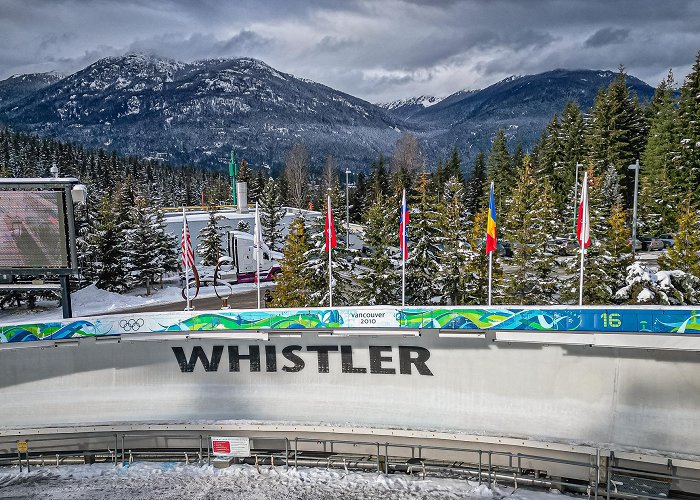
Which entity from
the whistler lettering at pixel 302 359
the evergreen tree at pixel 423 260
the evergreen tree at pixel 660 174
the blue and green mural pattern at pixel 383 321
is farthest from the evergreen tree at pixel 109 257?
the evergreen tree at pixel 660 174

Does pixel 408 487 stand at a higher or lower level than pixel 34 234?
lower

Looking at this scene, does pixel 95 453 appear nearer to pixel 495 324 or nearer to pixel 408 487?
pixel 408 487

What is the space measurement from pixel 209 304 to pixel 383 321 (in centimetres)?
2455

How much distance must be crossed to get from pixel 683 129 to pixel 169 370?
133 ft

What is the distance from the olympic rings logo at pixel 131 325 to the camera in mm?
14633

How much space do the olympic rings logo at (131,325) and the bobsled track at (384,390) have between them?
0.06 metres

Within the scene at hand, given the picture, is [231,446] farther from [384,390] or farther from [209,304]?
[209,304]

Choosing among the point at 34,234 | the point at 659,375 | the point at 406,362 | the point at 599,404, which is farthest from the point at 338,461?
the point at 34,234

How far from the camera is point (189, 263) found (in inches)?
878

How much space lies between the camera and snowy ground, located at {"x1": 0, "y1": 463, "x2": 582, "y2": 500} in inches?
477

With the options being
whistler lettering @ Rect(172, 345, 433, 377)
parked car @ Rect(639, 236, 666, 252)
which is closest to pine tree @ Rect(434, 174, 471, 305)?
whistler lettering @ Rect(172, 345, 433, 377)

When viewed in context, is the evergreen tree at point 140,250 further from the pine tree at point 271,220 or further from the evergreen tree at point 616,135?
the evergreen tree at point 616,135

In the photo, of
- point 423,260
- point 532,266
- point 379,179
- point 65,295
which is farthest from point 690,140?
point 65,295

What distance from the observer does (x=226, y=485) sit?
12734 millimetres
